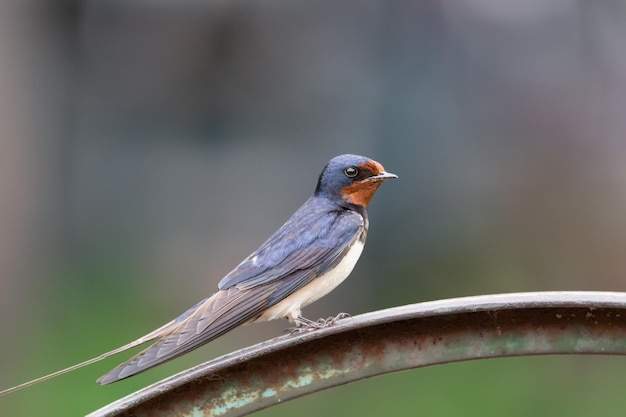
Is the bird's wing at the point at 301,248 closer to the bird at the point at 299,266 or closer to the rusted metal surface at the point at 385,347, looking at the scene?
the bird at the point at 299,266

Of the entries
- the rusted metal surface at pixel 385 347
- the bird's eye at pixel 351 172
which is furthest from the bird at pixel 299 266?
the rusted metal surface at pixel 385 347

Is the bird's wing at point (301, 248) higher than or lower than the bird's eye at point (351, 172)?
lower

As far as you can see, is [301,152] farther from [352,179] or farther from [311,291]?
[311,291]

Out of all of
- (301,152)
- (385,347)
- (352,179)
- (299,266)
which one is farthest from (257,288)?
(301,152)

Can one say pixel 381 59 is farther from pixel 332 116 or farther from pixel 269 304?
pixel 269 304

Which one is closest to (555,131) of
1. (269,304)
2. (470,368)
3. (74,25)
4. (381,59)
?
(381,59)

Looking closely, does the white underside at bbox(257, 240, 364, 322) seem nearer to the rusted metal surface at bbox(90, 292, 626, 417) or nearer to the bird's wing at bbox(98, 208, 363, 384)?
the bird's wing at bbox(98, 208, 363, 384)

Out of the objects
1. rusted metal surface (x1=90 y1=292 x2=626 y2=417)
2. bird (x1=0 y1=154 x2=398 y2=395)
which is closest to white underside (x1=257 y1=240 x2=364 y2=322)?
bird (x1=0 y1=154 x2=398 y2=395)
